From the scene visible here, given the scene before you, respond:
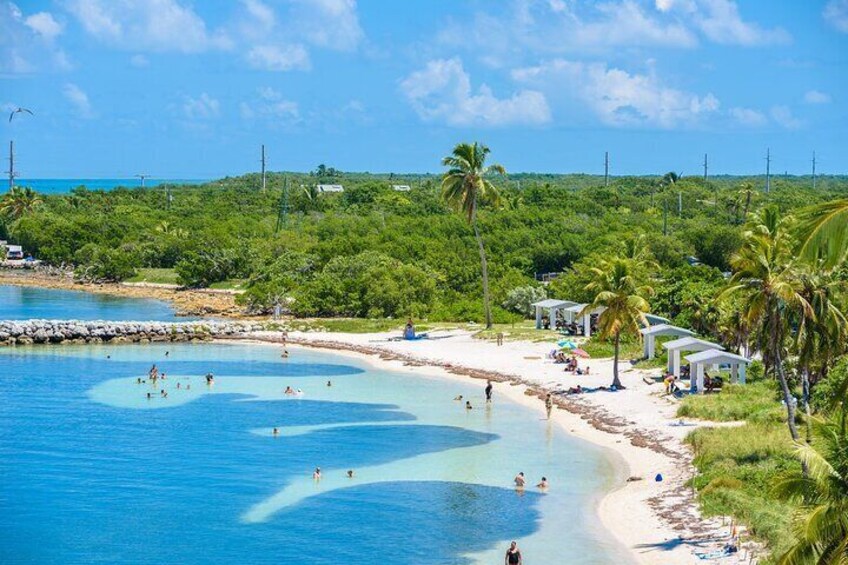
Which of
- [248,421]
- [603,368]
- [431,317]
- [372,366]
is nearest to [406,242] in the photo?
[431,317]

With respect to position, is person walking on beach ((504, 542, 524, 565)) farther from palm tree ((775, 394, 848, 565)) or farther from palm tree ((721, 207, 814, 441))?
palm tree ((775, 394, 848, 565))

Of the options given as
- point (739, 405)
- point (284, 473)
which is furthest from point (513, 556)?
point (739, 405)

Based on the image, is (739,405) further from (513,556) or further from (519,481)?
(513,556)

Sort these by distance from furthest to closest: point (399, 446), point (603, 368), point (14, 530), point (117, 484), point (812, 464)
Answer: point (603, 368), point (399, 446), point (117, 484), point (14, 530), point (812, 464)

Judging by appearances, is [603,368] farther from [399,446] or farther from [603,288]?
[399,446]

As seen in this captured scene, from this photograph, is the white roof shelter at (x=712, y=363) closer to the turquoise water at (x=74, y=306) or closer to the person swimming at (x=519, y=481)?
the person swimming at (x=519, y=481)

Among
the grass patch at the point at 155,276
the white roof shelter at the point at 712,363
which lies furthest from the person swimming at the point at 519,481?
the grass patch at the point at 155,276
